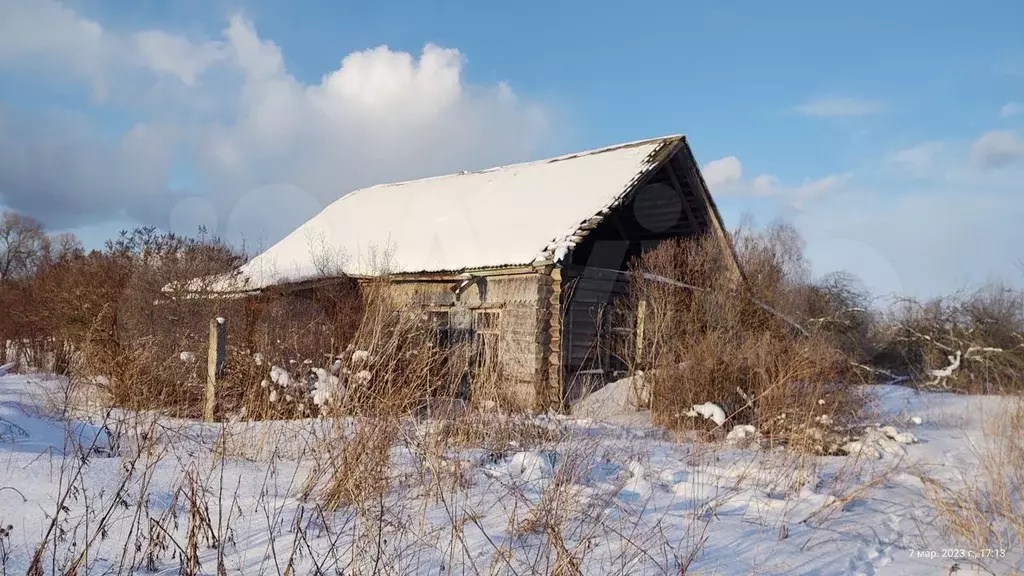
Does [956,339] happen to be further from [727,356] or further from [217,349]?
[217,349]

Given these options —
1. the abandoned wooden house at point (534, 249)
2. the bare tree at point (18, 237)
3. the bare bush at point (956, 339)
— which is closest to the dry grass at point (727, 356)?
the abandoned wooden house at point (534, 249)

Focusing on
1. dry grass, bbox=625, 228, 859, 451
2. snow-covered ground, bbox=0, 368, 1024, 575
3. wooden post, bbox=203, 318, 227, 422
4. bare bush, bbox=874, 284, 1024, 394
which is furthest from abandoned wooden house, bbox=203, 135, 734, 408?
bare bush, bbox=874, 284, 1024, 394

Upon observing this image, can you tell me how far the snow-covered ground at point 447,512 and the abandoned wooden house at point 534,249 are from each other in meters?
5.00

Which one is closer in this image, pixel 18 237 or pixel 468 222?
pixel 468 222

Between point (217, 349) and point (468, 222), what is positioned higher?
point (468, 222)

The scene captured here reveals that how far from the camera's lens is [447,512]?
10.4ft

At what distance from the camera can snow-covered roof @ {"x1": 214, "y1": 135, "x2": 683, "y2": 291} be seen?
38.1 ft

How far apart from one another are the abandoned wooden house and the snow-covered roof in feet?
0.13

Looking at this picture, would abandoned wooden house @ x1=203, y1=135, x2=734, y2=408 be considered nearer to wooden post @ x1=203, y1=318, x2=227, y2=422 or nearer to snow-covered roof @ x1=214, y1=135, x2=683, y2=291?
snow-covered roof @ x1=214, y1=135, x2=683, y2=291

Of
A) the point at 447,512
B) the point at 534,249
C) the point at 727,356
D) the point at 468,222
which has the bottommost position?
the point at 447,512

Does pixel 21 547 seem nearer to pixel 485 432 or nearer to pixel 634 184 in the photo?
pixel 485 432

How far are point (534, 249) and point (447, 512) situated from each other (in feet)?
26.1

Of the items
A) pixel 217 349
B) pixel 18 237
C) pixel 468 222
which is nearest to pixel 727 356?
pixel 217 349

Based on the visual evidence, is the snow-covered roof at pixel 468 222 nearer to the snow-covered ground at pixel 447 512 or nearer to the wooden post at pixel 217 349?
the wooden post at pixel 217 349
